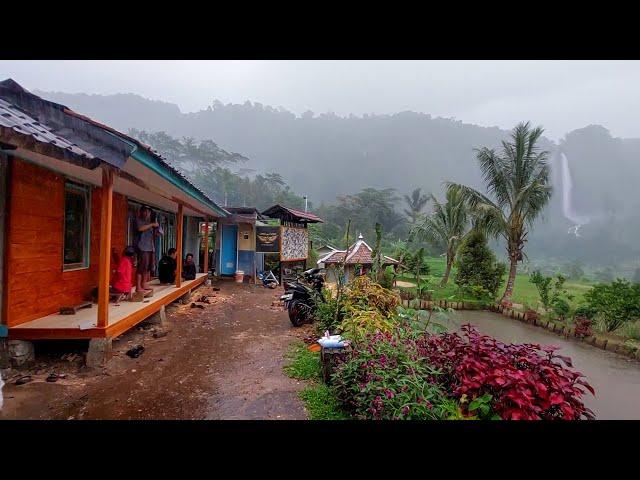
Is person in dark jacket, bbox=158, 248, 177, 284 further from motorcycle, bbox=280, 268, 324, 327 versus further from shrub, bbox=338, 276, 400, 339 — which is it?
shrub, bbox=338, 276, 400, 339

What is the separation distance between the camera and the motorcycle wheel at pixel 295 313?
598 centimetres

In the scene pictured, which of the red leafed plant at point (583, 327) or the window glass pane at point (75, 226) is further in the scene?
the red leafed plant at point (583, 327)

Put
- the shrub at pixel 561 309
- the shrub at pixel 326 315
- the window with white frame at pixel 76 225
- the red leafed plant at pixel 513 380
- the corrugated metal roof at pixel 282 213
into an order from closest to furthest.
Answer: the red leafed plant at pixel 513 380 < the window with white frame at pixel 76 225 < the shrub at pixel 326 315 < the shrub at pixel 561 309 < the corrugated metal roof at pixel 282 213

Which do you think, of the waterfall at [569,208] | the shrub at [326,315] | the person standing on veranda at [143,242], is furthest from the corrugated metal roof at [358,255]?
the waterfall at [569,208]

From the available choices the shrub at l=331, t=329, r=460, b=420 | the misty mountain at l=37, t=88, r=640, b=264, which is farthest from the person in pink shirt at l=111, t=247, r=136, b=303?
the misty mountain at l=37, t=88, r=640, b=264

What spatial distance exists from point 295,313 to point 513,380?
423 cm

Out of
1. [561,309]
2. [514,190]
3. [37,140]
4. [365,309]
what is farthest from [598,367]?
[37,140]

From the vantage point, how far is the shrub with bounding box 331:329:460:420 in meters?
2.32

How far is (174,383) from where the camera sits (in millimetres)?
3520

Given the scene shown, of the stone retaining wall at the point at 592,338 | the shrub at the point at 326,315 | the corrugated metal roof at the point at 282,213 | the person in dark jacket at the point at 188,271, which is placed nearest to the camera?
the shrub at the point at 326,315

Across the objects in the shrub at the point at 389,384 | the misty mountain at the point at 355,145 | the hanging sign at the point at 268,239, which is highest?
the misty mountain at the point at 355,145

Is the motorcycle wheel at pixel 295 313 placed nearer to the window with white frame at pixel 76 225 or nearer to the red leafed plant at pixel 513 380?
the window with white frame at pixel 76 225

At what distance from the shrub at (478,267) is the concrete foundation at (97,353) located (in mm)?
12374
